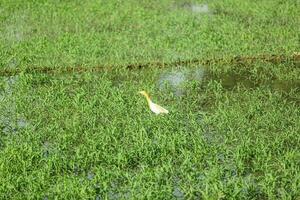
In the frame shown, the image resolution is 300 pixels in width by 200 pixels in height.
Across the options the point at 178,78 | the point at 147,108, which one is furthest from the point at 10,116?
the point at 178,78

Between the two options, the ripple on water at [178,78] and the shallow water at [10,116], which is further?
the ripple on water at [178,78]

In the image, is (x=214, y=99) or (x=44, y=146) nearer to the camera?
(x=44, y=146)

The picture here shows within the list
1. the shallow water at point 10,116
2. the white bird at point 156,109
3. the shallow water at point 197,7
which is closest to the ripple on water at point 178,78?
the white bird at point 156,109

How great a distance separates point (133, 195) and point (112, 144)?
1.54 meters

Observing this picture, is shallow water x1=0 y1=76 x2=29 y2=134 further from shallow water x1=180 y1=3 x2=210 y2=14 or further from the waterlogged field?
shallow water x1=180 y1=3 x2=210 y2=14

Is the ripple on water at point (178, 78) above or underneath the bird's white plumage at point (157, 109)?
underneath

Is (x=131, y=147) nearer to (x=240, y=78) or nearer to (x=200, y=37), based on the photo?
(x=240, y=78)

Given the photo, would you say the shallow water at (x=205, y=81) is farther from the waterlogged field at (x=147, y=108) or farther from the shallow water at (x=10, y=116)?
the shallow water at (x=10, y=116)

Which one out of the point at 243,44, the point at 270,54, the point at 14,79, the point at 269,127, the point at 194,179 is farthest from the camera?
the point at 243,44

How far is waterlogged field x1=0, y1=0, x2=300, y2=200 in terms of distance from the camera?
263 inches

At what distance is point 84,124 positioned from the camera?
8.48 m

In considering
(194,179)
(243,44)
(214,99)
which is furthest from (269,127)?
(243,44)

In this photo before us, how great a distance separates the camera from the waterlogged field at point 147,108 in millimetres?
6672

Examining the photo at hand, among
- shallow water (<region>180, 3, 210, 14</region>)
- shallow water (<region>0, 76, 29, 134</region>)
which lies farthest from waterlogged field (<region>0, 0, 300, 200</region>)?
shallow water (<region>180, 3, 210, 14</region>)
